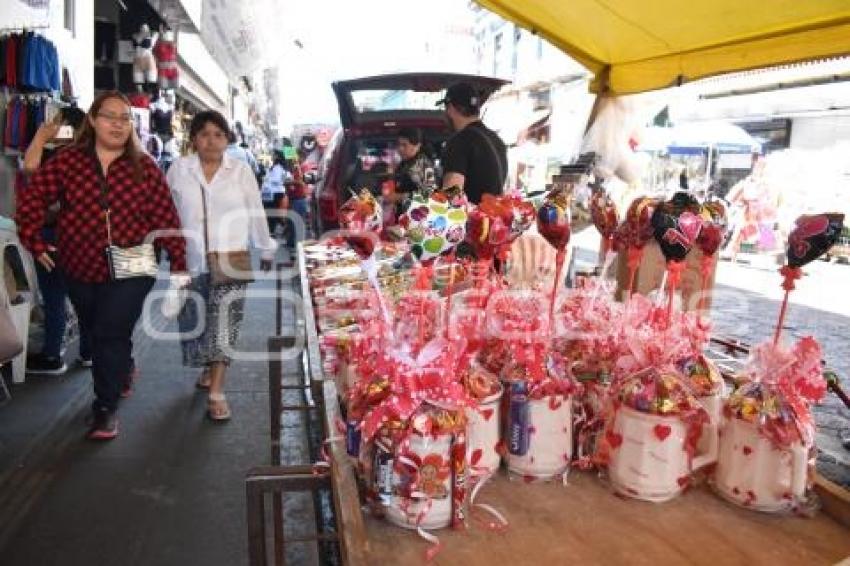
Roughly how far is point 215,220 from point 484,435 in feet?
8.85

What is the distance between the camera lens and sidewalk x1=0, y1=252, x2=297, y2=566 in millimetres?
2617

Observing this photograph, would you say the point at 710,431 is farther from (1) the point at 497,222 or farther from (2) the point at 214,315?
(2) the point at 214,315

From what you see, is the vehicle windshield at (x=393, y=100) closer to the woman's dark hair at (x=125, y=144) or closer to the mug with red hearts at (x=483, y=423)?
the woman's dark hair at (x=125, y=144)

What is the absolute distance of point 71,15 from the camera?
21.1ft

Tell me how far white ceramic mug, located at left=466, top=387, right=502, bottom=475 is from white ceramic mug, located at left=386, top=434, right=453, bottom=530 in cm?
11

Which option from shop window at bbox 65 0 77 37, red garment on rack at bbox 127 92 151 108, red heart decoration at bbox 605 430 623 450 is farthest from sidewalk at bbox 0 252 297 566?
red garment on rack at bbox 127 92 151 108

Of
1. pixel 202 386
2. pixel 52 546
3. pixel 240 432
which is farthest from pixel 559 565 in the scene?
pixel 202 386

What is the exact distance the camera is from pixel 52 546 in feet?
8.57

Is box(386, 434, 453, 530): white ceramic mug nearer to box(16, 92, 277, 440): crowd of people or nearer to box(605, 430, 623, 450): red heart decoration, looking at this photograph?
box(605, 430, 623, 450): red heart decoration

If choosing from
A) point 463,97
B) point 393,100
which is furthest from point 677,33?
point 393,100

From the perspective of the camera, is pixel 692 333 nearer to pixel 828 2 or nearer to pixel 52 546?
pixel 828 2

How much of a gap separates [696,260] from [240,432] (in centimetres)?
254

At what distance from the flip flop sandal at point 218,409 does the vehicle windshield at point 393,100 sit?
2430mm

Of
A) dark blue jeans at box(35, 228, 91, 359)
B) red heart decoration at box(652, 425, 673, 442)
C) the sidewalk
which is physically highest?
red heart decoration at box(652, 425, 673, 442)
